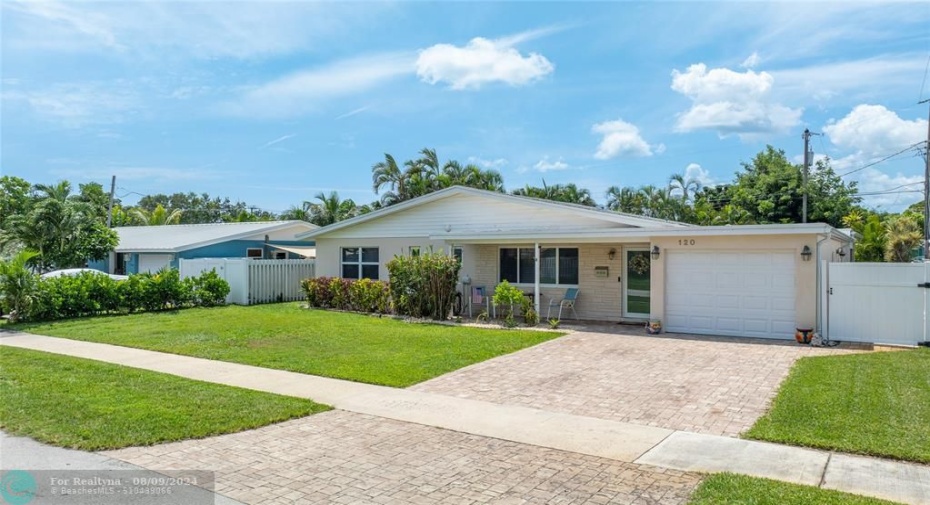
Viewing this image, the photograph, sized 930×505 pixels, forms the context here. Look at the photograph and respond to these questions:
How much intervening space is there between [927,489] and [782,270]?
8.47 meters

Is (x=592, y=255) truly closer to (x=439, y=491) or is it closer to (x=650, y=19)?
(x=650, y=19)

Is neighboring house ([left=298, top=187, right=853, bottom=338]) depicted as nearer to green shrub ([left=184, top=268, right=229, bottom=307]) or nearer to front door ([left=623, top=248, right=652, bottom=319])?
front door ([left=623, top=248, right=652, bottom=319])

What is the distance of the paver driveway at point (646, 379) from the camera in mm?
7102

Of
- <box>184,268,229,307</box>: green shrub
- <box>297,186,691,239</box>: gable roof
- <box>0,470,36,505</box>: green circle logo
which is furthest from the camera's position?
<box>184,268,229,307</box>: green shrub

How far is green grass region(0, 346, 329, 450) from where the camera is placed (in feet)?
20.0

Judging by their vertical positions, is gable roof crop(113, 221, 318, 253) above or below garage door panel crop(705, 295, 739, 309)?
above

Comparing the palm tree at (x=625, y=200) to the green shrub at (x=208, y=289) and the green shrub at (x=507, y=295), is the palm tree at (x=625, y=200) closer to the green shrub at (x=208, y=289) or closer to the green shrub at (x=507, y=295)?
the green shrub at (x=507, y=295)

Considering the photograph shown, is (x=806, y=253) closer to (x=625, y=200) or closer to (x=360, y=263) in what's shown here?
(x=360, y=263)

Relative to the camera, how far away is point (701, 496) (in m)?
4.52

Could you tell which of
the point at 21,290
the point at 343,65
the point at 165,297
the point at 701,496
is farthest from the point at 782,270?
the point at 21,290

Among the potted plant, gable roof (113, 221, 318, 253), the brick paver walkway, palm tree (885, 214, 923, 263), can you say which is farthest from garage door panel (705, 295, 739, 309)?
gable roof (113, 221, 318, 253)

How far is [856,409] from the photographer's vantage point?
6801 millimetres

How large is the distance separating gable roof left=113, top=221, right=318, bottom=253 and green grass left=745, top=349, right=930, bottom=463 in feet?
68.4

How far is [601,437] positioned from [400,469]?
2.21 metres
